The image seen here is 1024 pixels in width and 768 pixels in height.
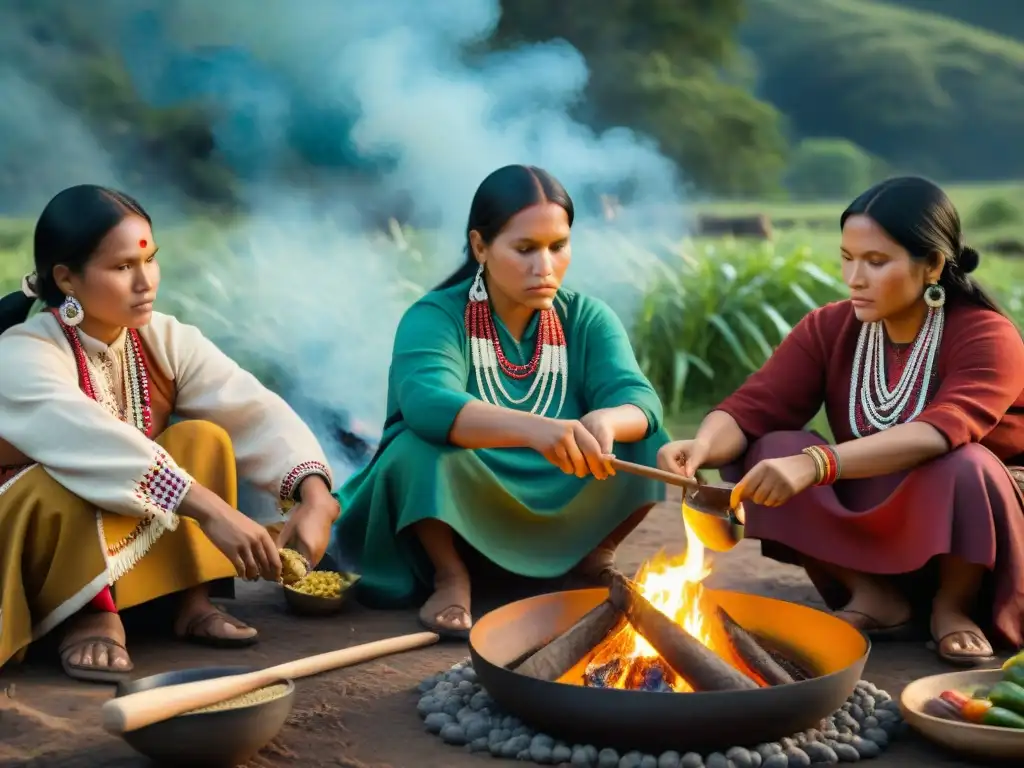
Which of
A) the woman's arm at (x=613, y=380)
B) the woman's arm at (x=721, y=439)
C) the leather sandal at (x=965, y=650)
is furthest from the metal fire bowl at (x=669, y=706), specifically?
the woman's arm at (x=613, y=380)

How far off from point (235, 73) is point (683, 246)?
123 inches

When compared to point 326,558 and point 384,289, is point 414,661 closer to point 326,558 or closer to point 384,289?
point 326,558

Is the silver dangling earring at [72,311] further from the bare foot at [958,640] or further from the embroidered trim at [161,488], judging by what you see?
the bare foot at [958,640]

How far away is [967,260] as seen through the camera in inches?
162

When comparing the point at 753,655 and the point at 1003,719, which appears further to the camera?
the point at 753,655

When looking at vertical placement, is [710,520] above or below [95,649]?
above

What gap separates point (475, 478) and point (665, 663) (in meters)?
1.18

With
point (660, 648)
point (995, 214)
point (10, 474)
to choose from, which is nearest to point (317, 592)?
point (10, 474)

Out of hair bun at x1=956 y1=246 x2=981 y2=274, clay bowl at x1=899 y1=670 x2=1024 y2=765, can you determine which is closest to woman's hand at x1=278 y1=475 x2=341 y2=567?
clay bowl at x1=899 y1=670 x2=1024 y2=765

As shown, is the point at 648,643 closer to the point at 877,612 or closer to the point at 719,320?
the point at 877,612

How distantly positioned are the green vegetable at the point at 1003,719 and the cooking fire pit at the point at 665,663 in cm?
31

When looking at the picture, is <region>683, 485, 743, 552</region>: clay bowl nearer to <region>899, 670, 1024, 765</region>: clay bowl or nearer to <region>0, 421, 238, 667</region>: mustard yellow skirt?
<region>899, 670, 1024, 765</region>: clay bowl

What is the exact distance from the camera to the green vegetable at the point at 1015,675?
3.22 metres

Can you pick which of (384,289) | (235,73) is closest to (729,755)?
(384,289)
